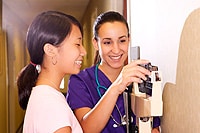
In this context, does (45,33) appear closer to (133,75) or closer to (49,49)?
(49,49)

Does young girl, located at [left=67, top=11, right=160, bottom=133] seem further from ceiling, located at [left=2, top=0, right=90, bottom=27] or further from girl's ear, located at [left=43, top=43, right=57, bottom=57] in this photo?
ceiling, located at [left=2, top=0, right=90, bottom=27]

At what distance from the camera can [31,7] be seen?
4.82 m

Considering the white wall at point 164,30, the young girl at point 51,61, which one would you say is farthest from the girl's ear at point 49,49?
the white wall at point 164,30

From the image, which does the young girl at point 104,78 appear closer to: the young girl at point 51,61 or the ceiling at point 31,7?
the young girl at point 51,61

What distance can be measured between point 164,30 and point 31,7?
4.24 meters

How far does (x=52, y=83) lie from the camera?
804mm

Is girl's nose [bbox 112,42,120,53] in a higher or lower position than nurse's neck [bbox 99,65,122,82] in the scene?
higher

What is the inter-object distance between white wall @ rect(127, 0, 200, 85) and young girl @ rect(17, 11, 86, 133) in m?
0.26

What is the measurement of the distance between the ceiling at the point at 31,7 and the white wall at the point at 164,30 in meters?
3.40

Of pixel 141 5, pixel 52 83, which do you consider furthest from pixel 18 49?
pixel 52 83

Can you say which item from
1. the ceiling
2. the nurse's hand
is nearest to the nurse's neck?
the nurse's hand

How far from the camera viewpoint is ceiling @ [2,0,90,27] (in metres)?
4.44

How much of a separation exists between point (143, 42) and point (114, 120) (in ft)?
1.46

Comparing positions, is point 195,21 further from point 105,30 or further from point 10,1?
point 10,1
